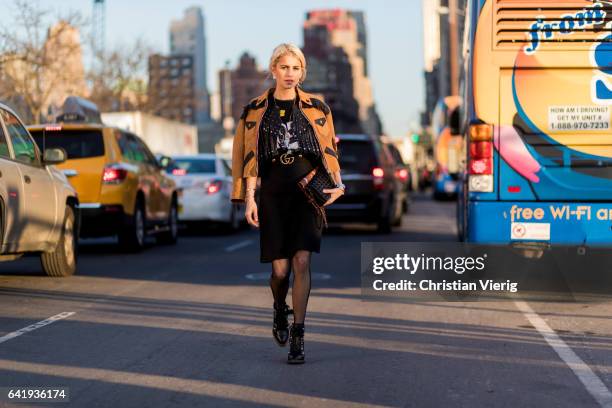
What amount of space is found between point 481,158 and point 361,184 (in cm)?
1062

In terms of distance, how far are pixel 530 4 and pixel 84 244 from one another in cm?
1027

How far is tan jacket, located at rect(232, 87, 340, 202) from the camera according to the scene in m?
7.65

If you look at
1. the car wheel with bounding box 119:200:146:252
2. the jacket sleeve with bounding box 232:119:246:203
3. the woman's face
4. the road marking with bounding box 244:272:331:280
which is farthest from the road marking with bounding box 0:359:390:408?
the car wheel with bounding box 119:200:146:252

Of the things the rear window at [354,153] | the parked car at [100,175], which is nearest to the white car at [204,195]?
the rear window at [354,153]

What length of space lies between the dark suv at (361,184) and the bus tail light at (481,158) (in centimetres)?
1032

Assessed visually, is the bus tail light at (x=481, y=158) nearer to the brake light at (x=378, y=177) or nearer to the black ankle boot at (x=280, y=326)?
the black ankle boot at (x=280, y=326)

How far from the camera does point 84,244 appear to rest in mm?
20109

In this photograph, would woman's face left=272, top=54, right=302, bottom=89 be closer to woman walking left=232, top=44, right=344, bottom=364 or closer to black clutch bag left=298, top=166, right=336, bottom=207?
woman walking left=232, top=44, right=344, bottom=364

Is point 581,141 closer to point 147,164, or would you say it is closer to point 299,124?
point 299,124

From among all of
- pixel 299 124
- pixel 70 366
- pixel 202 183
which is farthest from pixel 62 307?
pixel 202 183

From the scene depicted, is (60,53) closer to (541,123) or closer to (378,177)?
(378,177)

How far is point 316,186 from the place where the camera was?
25.0 feet

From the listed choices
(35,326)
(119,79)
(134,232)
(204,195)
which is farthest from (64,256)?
(119,79)

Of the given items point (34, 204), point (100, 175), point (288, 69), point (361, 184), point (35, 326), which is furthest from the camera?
point (361, 184)
